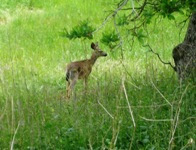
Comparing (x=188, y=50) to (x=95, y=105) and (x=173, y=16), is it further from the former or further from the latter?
(x=95, y=105)

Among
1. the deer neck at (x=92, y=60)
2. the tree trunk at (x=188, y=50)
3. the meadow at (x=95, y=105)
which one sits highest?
the tree trunk at (x=188, y=50)

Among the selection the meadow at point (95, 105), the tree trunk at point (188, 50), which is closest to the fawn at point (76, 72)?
the meadow at point (95, 105)

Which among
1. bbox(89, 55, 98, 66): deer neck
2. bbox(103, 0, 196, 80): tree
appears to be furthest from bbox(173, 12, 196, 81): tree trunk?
bbox(89, 55, 98, 66): deer neck

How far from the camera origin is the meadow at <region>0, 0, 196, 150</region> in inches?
254

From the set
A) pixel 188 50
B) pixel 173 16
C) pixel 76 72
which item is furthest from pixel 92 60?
pixel 173 16

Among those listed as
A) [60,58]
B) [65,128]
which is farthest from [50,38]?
[65,128]

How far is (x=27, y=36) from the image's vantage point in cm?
1647

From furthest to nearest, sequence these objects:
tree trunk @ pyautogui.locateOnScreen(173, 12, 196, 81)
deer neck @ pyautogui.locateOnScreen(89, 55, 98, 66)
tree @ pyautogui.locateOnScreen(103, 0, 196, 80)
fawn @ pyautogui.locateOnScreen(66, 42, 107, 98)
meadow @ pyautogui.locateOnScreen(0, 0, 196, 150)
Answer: deer neck @ pyautogui.locateOnScreen(89, 55, 98, 66) < fawn @ pyautogui.locateOnScreen(66, 42, 107, 98) < tree trunk @ pyautogui.locateOnScreen(173, 12, 196, 81) < tree @ pyautogui.locateOnScreen(103, 0, 196, 80) < meadow @ pyautogui.locateOnScreen(0, 0, 196, 150)

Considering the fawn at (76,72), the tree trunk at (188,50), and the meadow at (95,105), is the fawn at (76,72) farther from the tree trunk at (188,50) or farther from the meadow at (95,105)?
the tree trunk at (188,50)

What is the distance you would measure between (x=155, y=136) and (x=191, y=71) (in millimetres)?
2039

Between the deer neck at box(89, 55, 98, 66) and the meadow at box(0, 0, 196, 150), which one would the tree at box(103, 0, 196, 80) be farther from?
the deer neck at box(89, 55, 98, 66)

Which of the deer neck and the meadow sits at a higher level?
the deer neck

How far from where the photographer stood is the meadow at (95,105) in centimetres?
645

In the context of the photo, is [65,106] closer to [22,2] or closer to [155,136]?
[155,136]
